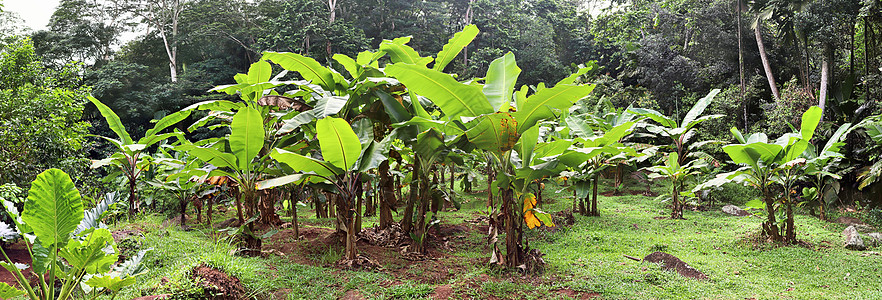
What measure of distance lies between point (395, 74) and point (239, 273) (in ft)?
5.98

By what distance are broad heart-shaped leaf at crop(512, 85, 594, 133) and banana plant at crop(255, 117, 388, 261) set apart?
1194 millimetres

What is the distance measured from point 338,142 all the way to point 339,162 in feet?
0.80

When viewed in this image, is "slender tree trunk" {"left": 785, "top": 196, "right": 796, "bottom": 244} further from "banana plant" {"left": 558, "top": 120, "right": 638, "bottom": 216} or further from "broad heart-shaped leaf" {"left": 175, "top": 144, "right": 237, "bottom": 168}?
"broad heart-shaped leaf" {"left": 175, "top": 144, "right": 237, "bottom": 168}

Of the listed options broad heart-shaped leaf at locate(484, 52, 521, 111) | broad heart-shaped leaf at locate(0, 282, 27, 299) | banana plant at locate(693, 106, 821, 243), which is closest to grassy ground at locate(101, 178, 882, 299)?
banana plant at locate(693, 106, 821, 243)

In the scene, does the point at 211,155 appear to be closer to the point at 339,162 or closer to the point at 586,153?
the point at 339,162

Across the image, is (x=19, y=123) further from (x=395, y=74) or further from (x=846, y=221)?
(x=846, y=221)

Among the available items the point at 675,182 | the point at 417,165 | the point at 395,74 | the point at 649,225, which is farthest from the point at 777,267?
the point at 395,74

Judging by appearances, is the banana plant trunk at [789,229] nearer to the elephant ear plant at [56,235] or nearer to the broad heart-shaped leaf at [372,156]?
the broad heart-shaped leaf at [372,156]

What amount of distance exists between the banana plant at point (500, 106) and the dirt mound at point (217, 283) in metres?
1.80

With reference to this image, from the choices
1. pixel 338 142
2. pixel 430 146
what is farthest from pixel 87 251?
pixel 430 146

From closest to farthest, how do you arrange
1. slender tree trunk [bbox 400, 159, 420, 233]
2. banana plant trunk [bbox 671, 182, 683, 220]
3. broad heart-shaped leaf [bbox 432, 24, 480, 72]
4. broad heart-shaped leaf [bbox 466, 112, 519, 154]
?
1. broad heart-shaped leaf [bbox 466, 112, 519, 154]
2. broad heart-shaped leaf [bbox 432, 24, 480, 72]
3. slender tree trunk [bbox 400, 159, 420, 233]
4. banana plant trunk [bbox 671, 182, 683, 220]

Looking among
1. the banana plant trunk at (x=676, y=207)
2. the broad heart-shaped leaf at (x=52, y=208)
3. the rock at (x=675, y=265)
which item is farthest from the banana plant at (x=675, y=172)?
the broad heart-shaped leaf at (x=52, y=208)

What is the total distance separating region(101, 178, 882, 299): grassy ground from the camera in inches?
135

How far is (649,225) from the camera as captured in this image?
6770mm
